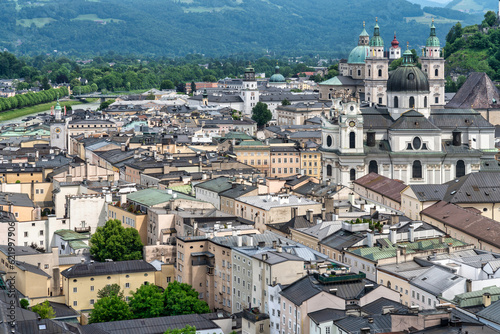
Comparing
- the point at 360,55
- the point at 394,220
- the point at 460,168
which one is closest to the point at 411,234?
the point at 394,220

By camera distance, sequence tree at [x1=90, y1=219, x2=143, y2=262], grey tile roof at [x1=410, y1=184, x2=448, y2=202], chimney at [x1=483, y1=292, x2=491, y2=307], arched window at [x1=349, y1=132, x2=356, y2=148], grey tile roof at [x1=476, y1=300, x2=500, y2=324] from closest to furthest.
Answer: grey tile roof at [x1=476, y1=300, x2=500, y2=324] → chimney at [x1=483, y1=292, x2=491, y2=307] → tree at [x1=90, y1=219, x2=143, y2=262] → grey tile roof at [x1=410, y1=184, x2=448, y2=202] → arched window at [x1=349, y1=132, x2=356, y2=148]

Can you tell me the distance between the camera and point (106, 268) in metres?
52.5

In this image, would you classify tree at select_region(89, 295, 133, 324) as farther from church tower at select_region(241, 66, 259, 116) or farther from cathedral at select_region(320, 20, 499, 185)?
church tower at select_region(241, 66, 259, 116)

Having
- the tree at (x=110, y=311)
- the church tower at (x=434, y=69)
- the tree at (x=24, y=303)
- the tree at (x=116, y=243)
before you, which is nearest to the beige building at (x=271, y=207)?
the tree at (x=116, y=243)

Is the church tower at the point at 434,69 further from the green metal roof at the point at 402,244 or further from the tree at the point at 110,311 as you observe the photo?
the tree at the point at 110,311

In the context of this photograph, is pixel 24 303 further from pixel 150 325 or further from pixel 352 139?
pixel 352 139

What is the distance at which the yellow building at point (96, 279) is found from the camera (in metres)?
51.4

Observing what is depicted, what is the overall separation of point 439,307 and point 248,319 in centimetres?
961

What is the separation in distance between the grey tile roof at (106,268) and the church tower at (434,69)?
239 ft

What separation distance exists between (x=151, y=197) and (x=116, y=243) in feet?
28.2

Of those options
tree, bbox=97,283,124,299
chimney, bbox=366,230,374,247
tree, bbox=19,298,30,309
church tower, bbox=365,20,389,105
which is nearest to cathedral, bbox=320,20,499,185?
chimney, bbox=366,230,374,247

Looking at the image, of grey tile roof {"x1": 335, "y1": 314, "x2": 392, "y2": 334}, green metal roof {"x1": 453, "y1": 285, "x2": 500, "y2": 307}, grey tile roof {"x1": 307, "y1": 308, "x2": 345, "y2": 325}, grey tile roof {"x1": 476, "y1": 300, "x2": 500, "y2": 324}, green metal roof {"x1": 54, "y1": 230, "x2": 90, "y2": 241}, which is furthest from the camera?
green metal roof {"x1": 54, "y1": 230, "x2": 90, "y2": 241}

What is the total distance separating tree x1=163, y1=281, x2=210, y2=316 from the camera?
4806 cm

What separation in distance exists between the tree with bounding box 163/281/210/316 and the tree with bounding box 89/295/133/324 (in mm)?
1807
